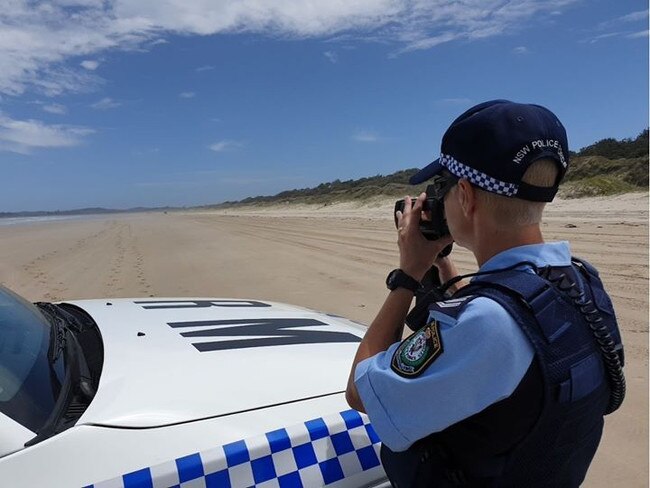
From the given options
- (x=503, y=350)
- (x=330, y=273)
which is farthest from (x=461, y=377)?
(x=330, y=273)

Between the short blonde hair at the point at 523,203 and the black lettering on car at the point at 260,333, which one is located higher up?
the short blonde hair at the point at 523,203

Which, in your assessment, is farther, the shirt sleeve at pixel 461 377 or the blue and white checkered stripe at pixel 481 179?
the blue and white checkered stripe at pixel 481 179

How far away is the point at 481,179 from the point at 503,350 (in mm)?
404

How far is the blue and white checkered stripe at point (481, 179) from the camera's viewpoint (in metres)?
1.15

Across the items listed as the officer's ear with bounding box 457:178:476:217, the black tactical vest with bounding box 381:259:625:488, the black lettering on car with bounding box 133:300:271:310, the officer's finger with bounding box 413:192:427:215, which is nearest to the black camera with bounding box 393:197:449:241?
the officer's finger with bounding box 413:192:427:215

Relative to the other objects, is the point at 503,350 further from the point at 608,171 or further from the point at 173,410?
the point at 608,171

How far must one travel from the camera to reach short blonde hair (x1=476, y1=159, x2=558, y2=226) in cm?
116

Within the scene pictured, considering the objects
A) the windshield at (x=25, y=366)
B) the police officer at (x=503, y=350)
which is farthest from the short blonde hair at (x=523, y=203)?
the windshield at (x=25, y=366)

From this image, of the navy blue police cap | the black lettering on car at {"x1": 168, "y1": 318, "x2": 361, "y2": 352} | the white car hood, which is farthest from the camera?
the black lettering on car at {"x1": 168, "y1": 318, "x2": 361, "y2": 352}

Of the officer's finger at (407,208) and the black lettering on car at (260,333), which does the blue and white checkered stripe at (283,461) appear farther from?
the officer's finger at (407,208)

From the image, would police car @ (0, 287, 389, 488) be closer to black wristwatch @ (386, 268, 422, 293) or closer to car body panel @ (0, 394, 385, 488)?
car body panel @ (0, 394, 385, 488)

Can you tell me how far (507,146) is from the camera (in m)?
1.15

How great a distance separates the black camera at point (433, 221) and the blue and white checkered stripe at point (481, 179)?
15 centimetres

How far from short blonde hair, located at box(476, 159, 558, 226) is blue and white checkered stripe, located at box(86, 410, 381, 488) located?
2.84ft
